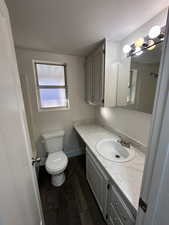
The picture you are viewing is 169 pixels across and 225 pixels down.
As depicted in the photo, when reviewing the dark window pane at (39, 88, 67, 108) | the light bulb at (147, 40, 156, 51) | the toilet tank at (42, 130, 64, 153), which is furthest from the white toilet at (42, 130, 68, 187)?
the light bulb at (147, 40, 156, 51)

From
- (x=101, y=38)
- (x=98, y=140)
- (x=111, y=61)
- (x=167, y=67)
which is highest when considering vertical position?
(x=101, y=38)

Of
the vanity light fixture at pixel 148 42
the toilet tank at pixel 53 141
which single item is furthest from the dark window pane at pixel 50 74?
the vanity light fixture at pixel 148 42

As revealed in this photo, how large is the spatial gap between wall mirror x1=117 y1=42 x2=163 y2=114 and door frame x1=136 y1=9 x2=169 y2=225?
771 millimetres

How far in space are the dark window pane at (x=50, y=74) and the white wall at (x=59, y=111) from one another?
0.15 m

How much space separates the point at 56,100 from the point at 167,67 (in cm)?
207

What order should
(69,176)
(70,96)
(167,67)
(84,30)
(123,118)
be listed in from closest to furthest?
(167,67) < (84,30) < (123,118) < (69,176) < (70,96)

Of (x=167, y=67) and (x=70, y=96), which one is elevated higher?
(x=167, y=67)

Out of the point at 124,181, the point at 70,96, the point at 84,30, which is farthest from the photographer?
the point at 70,96

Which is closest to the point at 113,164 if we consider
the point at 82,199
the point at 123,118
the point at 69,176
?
the point at 123,118

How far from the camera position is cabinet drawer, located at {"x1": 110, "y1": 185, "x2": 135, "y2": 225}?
2.59ft

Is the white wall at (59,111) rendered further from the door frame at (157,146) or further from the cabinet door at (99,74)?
the door frame at (157,146)

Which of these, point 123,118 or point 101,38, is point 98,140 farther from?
point 101,38

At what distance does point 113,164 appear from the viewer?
107 cm

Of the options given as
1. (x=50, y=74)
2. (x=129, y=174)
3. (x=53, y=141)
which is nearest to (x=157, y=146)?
(x=129, y=174)
